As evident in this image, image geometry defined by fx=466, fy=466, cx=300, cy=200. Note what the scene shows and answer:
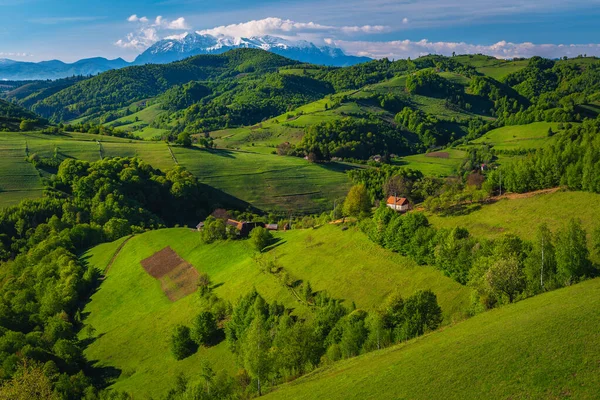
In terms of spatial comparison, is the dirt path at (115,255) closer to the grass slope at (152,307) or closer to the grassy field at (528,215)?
Answer: the grass slope at (152,307)

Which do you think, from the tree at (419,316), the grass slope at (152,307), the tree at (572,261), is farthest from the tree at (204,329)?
the tree at (572,261)

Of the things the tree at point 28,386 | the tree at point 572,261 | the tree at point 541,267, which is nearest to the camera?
the tree at point 572,261

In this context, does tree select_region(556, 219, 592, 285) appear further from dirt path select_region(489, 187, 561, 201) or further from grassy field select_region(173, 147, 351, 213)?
grassy field select_region(173, 147, 351, 213)

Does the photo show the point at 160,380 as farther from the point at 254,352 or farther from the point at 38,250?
the point at 38,250

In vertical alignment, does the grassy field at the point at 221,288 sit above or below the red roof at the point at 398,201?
below

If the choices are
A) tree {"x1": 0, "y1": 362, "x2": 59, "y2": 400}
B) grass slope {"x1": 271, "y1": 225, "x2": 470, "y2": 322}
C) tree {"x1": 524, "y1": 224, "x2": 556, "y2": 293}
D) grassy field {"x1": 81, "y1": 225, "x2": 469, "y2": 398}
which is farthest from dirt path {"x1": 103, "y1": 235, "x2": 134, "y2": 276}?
tree {"x1": 524, "y1": 224, "x2": 556, "y2": 293}

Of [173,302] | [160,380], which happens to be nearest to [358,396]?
[160,380]
